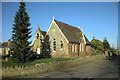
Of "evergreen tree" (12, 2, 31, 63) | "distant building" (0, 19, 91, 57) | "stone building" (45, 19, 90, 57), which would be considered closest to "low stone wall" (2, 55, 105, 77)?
"evergreen tree" (12, 2, 31, 63)

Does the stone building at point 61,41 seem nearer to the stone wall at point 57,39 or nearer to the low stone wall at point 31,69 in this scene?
the stone wall at point 57,39

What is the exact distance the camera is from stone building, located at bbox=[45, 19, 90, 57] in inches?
1922

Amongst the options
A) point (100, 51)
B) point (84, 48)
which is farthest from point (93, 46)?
point (84, 48)

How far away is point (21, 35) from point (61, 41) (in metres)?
13.4

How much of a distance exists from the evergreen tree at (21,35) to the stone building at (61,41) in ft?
38.3

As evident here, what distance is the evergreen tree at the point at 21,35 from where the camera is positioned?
1465 inches

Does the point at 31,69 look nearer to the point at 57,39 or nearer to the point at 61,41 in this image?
the point at 61,41

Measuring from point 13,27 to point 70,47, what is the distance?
15295 mm

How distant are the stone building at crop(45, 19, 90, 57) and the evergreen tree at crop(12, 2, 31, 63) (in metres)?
11.7

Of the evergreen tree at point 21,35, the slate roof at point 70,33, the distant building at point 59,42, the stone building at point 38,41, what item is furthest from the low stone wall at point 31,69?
the stone building at point 38,41

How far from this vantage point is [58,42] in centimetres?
4975

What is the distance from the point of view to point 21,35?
125 feet

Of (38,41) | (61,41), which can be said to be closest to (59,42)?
(61,41)

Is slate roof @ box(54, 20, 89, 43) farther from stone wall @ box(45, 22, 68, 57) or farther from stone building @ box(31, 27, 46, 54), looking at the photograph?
stone building @ box(31, 27, 46, 54)
